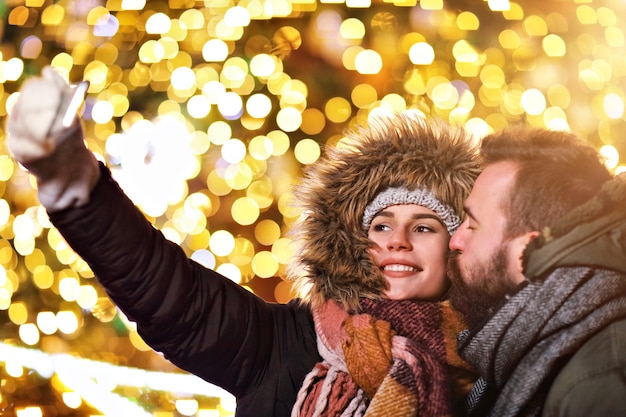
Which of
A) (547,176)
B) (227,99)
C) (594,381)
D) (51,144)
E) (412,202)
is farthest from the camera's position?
(227,99)

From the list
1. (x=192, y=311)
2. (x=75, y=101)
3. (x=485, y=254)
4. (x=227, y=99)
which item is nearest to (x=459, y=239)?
(x=485, y=254)

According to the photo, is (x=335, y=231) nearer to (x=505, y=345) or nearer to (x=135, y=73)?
(x=505, y=345)

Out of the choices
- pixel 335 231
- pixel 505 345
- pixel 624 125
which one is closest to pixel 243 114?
pixel 624 125

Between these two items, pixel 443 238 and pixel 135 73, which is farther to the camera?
pixel 135 73

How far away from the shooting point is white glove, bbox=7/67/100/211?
97 cm

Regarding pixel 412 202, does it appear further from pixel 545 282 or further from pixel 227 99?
pixel 227 99

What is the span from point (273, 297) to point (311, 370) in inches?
86.5

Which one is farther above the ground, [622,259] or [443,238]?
[622,259]

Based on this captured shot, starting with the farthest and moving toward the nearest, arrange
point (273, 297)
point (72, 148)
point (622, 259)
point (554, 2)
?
point (273, 297) < point (554, 2) < point (622, 259) < point (72, 148)

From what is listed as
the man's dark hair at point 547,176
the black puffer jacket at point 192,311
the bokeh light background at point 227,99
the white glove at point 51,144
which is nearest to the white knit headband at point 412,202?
the man's dark hair at point 547,176

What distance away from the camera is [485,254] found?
4.09 feet

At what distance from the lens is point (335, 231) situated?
134 cm

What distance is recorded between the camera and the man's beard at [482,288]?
1.23m

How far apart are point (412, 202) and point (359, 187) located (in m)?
0.09
